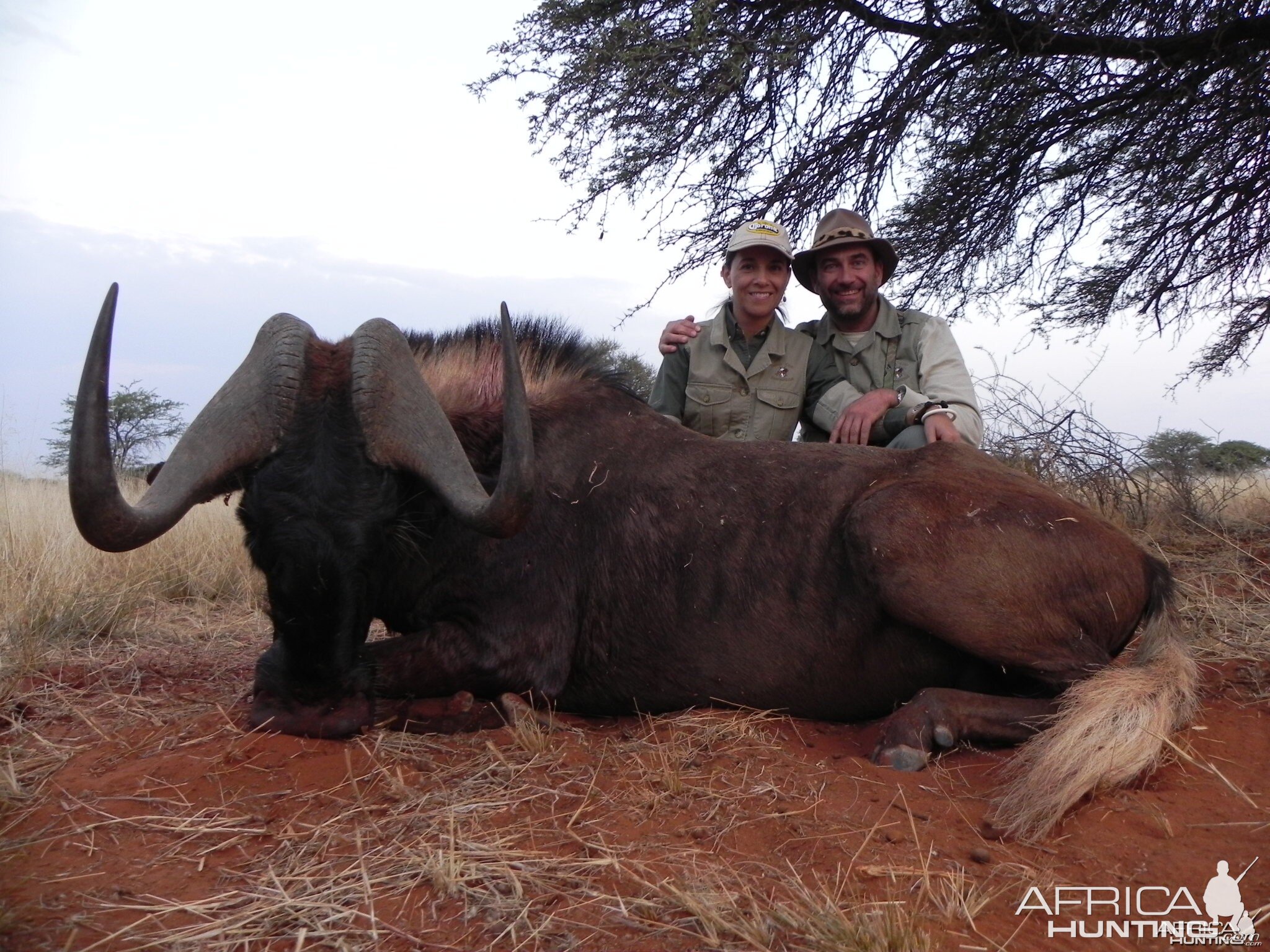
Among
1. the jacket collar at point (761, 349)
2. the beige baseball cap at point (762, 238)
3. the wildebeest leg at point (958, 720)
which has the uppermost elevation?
the beige baseball cap at point (762, 238)

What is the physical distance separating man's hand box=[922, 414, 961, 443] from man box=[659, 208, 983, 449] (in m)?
0.33

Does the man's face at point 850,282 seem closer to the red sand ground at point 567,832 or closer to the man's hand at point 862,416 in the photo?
the man's hand at point 862,416

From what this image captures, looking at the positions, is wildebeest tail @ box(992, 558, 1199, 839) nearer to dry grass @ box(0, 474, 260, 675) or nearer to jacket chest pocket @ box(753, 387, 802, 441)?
jacket chest pocket @ box(753, 387, 802, 441)

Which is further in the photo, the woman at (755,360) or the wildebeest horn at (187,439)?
the woman at (755,360)

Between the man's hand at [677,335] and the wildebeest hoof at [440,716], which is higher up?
the man's hand at [677,335]

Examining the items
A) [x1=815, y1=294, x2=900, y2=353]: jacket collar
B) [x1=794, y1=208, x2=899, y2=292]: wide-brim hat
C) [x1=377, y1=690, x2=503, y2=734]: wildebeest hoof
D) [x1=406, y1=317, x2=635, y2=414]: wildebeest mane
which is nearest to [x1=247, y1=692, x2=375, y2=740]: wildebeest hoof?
[x1=377, y1=690, x2=503, y2=734]: wildebeest hoof

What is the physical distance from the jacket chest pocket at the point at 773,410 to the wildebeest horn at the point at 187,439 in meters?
2.77

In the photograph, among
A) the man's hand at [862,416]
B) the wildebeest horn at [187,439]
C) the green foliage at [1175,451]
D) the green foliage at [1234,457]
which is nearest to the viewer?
the wildebeest horn at [187,439]

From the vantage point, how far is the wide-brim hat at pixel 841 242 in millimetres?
5496

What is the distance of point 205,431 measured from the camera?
3.09 m

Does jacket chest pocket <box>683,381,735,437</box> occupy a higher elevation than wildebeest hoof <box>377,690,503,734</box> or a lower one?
higher

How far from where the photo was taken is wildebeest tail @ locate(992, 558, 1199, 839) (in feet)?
8.50

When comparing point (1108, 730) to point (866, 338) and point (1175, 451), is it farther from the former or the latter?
point (1175, 451)

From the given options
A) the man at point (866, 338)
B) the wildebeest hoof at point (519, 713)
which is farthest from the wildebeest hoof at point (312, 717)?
the man at point (866, 338)
